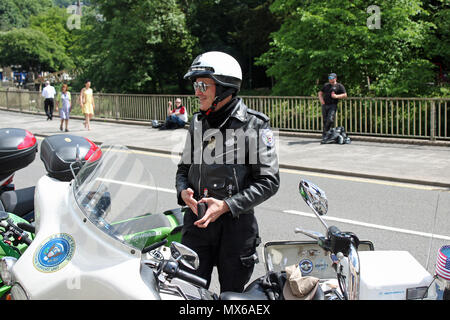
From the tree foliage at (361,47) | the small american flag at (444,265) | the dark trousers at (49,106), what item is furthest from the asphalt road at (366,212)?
the dark trousers at (49,106)

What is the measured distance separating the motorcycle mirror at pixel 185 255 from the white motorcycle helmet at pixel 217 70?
3.22 feet

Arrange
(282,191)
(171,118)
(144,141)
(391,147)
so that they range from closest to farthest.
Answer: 1. (282,191)
2. (391,147)
3. (144,141)
4. (171,118)

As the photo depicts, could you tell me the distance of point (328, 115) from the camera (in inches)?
551

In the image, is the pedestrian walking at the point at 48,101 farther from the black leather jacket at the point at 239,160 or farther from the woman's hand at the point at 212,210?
the woman's hand at the point at 212,210

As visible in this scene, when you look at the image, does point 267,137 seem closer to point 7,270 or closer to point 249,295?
point 249,295

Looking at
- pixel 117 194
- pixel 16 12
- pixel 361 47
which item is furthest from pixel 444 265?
pixel 16 12

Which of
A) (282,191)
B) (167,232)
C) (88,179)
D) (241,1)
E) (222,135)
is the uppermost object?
(241,1)

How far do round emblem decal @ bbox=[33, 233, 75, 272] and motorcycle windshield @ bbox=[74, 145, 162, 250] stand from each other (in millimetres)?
166

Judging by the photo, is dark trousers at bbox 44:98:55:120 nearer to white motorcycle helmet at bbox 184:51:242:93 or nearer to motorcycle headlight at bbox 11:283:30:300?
white motorcycle helmet at bbox 184:51:242:93

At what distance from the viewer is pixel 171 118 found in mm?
18234

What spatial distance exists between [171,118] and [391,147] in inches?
303

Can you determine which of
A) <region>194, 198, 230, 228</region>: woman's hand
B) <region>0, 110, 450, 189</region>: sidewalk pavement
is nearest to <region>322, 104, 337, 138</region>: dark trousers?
<region>0, 110, 450, 189</region>: sidewalk pavement

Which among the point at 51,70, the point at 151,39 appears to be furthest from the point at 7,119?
the point at 51,70

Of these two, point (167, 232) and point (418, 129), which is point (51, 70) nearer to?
point (418, 129)
